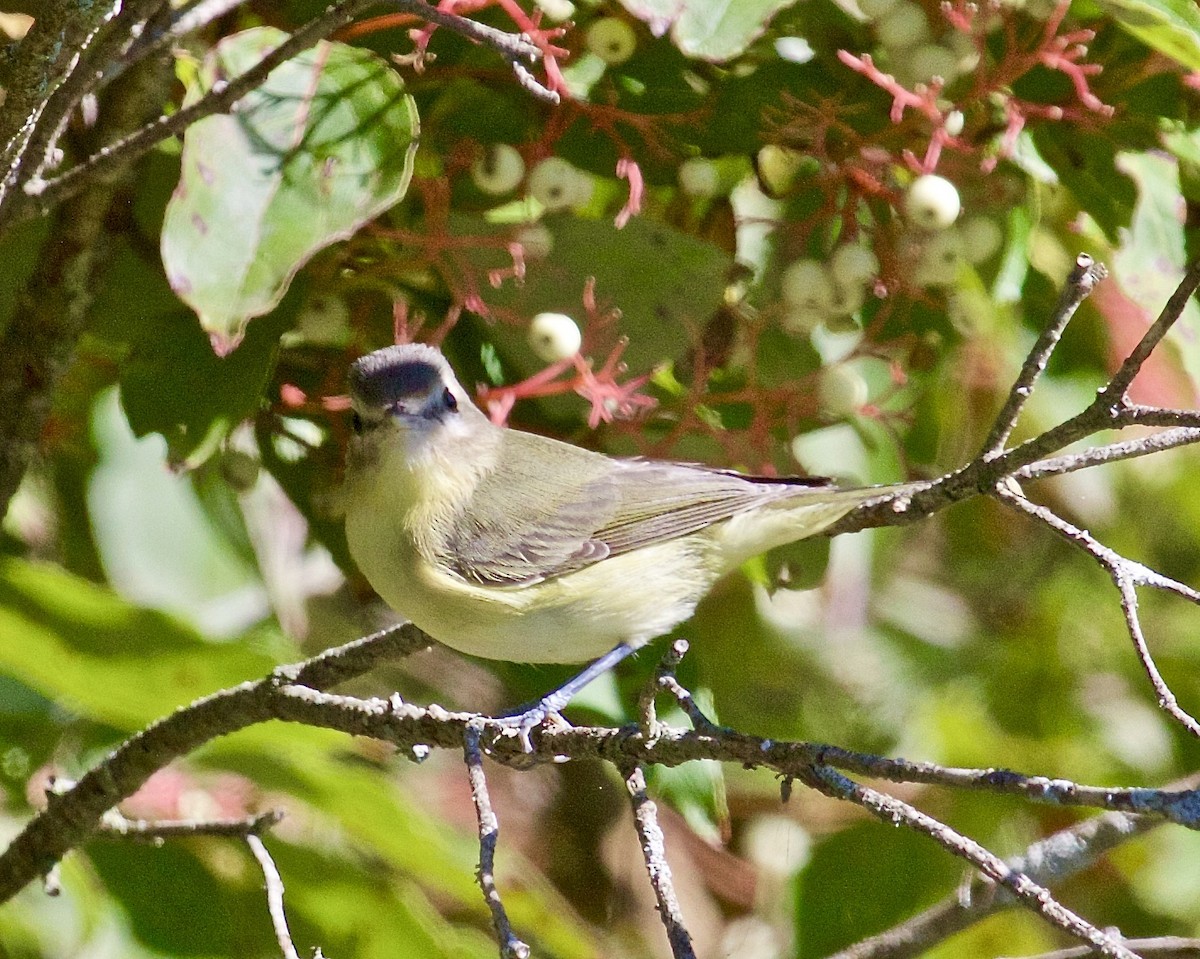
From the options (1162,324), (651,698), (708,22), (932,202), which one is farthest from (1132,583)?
(708,22)

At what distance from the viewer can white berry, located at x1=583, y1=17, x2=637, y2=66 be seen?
1711 millimetres

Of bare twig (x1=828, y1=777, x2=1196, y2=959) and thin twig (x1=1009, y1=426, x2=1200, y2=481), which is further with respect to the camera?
bare twig (x1=828, y1=777, x2=1196, y2=959)

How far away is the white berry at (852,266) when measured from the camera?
1794mm

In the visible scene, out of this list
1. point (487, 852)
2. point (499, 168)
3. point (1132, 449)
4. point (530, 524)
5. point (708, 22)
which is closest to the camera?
point (487, 852)

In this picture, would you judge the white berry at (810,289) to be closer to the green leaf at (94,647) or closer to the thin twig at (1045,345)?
the thin twig at (1045,345)

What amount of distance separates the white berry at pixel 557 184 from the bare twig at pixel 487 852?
66cm

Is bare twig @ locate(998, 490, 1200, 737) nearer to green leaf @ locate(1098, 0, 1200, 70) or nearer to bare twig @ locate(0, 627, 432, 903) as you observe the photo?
green leaf @ locate(1098, 0, 1200, 70)

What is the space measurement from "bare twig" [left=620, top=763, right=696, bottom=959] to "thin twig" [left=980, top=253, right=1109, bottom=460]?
1.49ft

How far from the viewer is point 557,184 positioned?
1.75m

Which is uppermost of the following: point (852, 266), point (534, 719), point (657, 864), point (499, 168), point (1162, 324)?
point (1162, 324)

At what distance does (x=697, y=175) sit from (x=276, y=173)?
0.55m

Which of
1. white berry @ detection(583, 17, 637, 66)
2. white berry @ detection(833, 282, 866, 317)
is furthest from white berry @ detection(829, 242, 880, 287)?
white berry @ detection(583, 17, 637, 66)

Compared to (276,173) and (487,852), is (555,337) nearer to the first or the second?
(276,173)

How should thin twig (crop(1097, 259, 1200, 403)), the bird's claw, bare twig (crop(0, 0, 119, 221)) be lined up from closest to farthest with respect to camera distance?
thin twig (crop(1097, 259, 1200, 403))
bare twig (crop(0, 0, 119, 221))
the bird's claw
